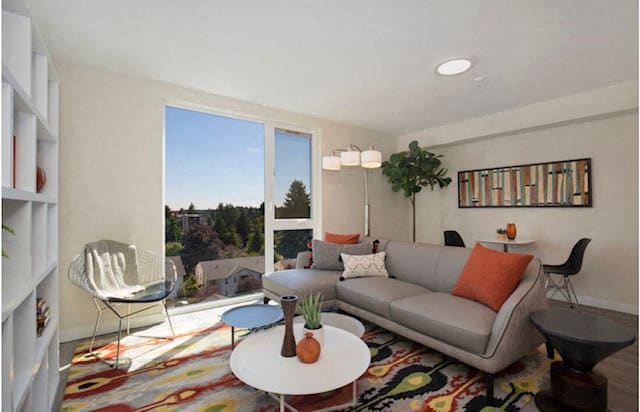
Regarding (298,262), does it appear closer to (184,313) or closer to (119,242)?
(184,313)

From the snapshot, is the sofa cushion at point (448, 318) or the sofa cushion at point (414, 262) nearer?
the sofa cushion at point (448, 318)

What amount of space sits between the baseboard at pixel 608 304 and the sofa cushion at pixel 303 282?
3056 mm

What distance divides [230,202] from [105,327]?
1793 mm

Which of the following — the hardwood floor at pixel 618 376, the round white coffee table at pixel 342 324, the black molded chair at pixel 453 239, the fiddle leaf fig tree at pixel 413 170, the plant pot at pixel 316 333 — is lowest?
the hardwood floor at pixel 618 376

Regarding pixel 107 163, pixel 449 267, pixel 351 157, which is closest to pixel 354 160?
pixel 351 157

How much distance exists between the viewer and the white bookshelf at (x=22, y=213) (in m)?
1.25

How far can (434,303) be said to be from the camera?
247cm

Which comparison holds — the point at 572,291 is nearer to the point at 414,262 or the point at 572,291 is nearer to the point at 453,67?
the point at 414,262

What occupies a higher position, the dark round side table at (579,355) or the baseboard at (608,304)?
the dark round side table at (579,355)

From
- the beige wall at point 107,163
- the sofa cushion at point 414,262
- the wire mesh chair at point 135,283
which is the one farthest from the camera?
the sofa cushion at point 414,262

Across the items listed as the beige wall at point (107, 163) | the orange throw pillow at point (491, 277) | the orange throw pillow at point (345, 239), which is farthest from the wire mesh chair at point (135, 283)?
the orange throw pillow at point (491, 277)

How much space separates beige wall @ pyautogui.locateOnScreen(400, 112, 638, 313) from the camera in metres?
3.68

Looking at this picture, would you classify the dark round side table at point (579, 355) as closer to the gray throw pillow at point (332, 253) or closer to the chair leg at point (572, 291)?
the gray throw pillow at point (332, 253)

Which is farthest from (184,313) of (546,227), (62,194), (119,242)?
(546,227)
